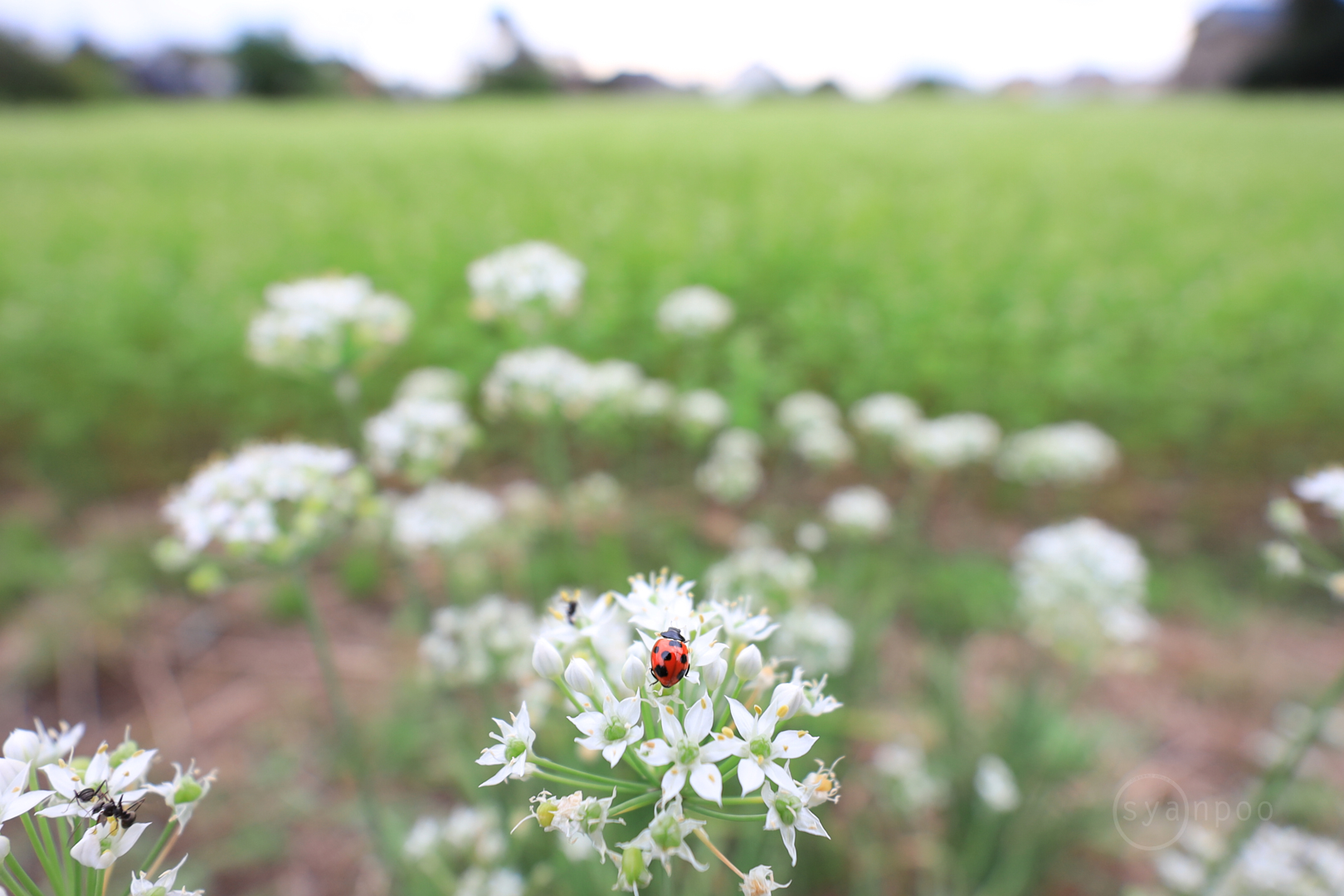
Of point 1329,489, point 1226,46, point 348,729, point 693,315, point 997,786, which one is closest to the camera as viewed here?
point 1329,489

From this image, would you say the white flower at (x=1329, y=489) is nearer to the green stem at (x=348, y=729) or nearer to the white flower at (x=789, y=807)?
the white flower at (x=789, y=807)

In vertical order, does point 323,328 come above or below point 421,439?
above


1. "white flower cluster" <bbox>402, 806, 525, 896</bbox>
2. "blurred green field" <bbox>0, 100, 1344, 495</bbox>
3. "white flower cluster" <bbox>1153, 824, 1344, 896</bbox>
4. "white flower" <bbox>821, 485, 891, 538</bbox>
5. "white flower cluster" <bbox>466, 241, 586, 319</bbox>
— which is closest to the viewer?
"white flower cluster" <bbox>402, 806, 525, 896</bbox>

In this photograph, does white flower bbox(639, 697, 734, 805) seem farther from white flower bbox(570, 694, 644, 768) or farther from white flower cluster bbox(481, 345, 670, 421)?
white flower cluster bbox(481, 345, 670, 421)

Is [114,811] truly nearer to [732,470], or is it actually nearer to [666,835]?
[666,835]

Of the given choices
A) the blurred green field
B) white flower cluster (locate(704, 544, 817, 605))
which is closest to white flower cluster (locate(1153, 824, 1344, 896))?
white flower cluster (locate(704, 544, 817, 605))

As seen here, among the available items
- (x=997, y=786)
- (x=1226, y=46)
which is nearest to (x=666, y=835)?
(x=997, y=786)
